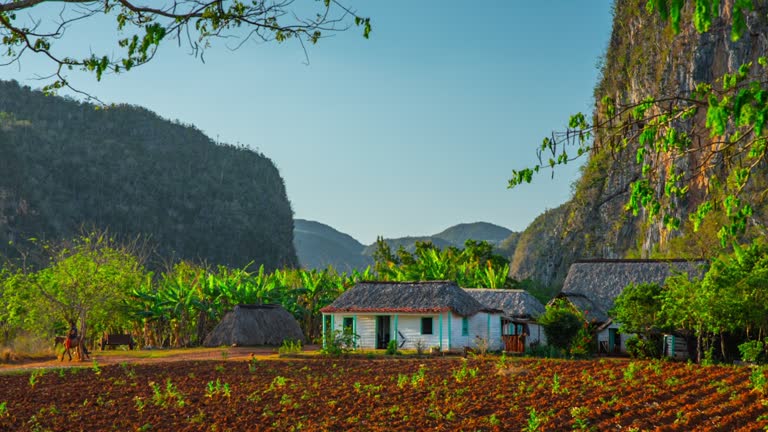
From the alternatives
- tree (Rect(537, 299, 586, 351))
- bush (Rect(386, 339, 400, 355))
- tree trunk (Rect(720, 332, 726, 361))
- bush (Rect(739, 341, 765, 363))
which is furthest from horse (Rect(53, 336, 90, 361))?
bush (Rect(739, 341, 765, 363))

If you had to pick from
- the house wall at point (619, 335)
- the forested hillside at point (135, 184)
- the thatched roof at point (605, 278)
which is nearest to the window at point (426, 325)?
the house wall at point (619, 335)

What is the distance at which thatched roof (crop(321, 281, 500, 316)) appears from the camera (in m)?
35.2

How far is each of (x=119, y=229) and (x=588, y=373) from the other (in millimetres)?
84186

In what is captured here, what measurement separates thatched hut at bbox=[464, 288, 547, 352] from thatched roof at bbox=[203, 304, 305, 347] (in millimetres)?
9931

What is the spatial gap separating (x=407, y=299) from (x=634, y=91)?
54680mm

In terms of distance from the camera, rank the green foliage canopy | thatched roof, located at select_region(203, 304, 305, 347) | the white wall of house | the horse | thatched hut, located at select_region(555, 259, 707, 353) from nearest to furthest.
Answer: the horse < the white wall of house < thatched roof, located at select_region(203, 304, 305, 347) < thatched hut, located at select_region(555, 259, 707, 353) < the green foliage canopy

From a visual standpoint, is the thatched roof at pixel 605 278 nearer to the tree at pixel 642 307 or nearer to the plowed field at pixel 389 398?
the tree at pixel 642 307

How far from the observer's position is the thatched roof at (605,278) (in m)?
42.2

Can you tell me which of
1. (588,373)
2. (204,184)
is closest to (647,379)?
(588,373)

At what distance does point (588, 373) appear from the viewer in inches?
902

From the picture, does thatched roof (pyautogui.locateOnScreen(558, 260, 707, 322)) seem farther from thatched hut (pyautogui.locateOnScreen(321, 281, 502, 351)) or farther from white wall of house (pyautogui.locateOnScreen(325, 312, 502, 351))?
thatched hut (pyautogui.locateOnScreen(321, 281, 502, 351))

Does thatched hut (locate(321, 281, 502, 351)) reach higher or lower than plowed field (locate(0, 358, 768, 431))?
higher

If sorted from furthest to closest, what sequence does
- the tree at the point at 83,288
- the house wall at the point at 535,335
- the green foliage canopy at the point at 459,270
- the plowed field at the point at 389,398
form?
the green foliage canopy at the point at 459,270 → the house wall at the point at 535,335 → the tree at the point at 83,288 → the plowed field at the point at 389,398

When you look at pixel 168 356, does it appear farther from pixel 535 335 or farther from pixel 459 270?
pixel 459 270
